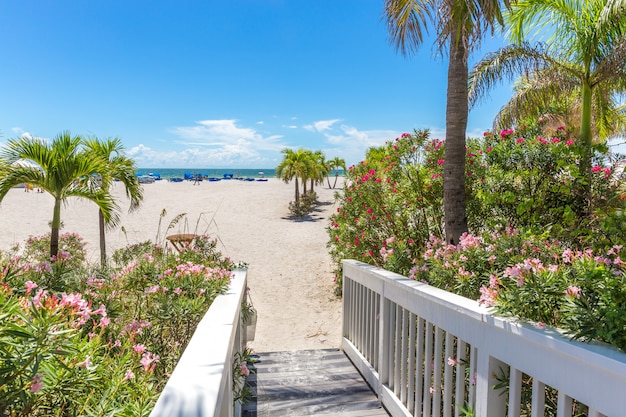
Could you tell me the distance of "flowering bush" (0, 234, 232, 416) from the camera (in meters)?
1.01

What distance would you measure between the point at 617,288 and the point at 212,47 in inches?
1015

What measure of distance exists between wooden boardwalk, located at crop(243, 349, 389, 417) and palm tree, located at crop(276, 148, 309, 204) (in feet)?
59.1

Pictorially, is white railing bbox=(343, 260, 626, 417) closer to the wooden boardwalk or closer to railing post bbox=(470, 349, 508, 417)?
railing post bbox=(470, 349, 508, 417)

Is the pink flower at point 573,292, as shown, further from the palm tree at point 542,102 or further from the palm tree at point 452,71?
the palm tree at point 542,102

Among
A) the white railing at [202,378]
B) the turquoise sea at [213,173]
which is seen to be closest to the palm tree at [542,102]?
the white railing at [202,378]

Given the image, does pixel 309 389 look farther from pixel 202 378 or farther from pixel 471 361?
pixel 202 378

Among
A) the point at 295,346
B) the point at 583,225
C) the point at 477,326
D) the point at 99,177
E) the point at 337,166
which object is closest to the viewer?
the point at 477,326

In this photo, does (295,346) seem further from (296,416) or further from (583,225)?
(583,225)

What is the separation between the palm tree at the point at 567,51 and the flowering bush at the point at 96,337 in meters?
5.68

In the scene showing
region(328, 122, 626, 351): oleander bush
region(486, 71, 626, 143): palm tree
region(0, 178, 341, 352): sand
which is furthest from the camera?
region(0, 178, 341, 352): sand

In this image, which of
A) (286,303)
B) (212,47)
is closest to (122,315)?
(286,303)

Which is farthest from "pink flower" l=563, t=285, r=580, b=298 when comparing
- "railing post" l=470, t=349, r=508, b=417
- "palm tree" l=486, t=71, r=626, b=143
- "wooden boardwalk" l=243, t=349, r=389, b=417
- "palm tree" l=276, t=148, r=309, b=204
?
"palm tree" l=276, t=148, r=309, b=204

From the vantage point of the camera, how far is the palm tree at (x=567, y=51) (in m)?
5.52

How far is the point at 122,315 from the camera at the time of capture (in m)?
2.42
